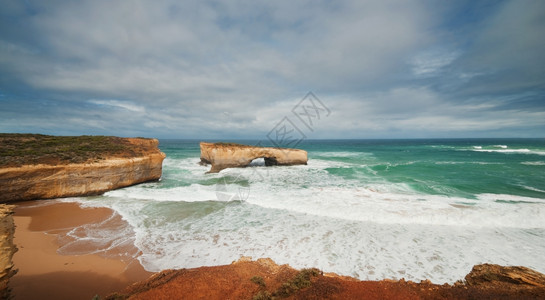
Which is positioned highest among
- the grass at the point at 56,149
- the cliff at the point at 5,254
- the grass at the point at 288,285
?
the grass at the point at 56,149

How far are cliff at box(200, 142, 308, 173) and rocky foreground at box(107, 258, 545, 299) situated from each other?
16715 millimetres

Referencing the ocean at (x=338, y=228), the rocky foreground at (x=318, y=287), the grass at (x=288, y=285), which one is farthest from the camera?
the ocean at (x=338, y=228)

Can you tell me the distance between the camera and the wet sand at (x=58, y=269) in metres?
4.46

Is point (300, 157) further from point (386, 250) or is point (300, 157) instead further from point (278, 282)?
point (278, 282)

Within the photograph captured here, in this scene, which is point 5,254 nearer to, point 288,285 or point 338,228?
point 288,285

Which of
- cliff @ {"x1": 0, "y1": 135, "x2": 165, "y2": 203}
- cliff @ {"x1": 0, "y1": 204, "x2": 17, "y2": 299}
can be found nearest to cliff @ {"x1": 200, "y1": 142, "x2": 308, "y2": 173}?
cliff @ {"x1": 0, "y1": 135, "x2": 165, "y2": 203}

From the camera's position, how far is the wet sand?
14.6 feet

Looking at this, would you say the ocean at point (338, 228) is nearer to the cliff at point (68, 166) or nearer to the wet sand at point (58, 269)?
the wet sand at point (58, 269)

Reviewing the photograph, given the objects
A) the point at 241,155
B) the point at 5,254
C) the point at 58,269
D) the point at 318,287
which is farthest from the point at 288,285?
the point at 241,155

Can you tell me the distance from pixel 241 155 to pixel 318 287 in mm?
18431

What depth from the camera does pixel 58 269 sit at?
521 cm

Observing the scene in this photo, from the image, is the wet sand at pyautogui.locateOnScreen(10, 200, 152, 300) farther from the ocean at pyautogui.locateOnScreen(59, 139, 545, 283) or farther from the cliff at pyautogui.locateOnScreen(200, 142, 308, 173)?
the cliff at pyautogui.locateOnScreen(200, 142, 308, 173)

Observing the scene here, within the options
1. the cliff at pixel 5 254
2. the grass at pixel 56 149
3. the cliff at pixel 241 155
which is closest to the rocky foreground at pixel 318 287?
the cliff at pixel 5 254

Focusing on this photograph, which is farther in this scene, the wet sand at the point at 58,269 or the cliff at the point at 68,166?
the cliff at the point at 68,166
